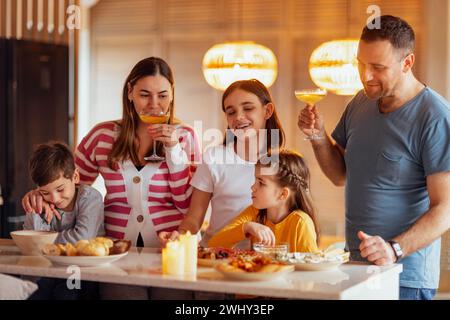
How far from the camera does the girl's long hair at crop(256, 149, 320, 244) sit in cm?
305

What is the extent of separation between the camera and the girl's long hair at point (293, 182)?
305 centimetres

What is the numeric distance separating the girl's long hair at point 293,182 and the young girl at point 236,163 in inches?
4.3

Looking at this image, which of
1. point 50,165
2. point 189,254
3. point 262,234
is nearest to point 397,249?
point 262,234

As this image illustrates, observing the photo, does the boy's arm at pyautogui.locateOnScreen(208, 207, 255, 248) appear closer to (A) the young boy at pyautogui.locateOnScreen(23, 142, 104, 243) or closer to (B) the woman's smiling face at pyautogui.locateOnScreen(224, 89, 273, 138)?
(B) the woman's smiling face at pyautogui.locateOnScreen(224, 89, 273, 138)

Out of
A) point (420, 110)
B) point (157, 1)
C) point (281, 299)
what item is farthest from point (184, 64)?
point (281, 299)

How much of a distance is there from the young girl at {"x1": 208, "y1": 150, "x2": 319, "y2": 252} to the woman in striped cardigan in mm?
283

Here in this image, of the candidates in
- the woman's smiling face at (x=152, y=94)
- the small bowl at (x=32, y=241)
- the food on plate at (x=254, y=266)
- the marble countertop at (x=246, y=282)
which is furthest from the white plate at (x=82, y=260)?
the woman's smiling face at (x=152, y=94)

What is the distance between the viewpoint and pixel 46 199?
3.00 m

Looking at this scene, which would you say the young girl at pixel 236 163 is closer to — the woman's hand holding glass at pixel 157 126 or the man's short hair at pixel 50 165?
the woman's hand holding glass at pixel 157 126

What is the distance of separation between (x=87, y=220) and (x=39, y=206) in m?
0.19

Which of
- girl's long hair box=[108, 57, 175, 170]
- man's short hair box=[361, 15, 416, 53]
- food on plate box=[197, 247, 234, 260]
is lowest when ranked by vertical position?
food on plate box=[197, 247, 234, 260]

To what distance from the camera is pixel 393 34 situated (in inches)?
113

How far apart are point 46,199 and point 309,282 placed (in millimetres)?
1187

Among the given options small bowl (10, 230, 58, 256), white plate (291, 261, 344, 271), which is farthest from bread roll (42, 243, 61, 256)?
white plate (291, 261, 344, 271)
